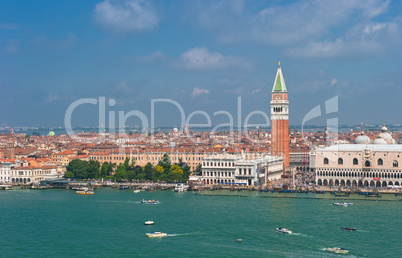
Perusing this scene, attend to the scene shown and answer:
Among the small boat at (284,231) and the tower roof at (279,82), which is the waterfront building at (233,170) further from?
the small boat at (284,231)

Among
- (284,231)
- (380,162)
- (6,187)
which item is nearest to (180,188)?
(380,162)

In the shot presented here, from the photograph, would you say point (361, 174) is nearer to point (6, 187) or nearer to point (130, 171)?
point (130, 171)

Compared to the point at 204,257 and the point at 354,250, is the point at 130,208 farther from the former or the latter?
the point at 354,250

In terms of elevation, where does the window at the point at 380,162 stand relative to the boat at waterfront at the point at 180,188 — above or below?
above

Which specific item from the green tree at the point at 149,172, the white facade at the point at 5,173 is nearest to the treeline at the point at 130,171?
the green tree at the point at 149,172

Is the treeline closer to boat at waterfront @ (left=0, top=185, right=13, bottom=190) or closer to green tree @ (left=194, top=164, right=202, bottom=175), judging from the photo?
green tree @ (left=194, top=164, right=202, bottom=175)

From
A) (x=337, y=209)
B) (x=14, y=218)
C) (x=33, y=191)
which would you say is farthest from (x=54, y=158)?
(x=337, y=209)
